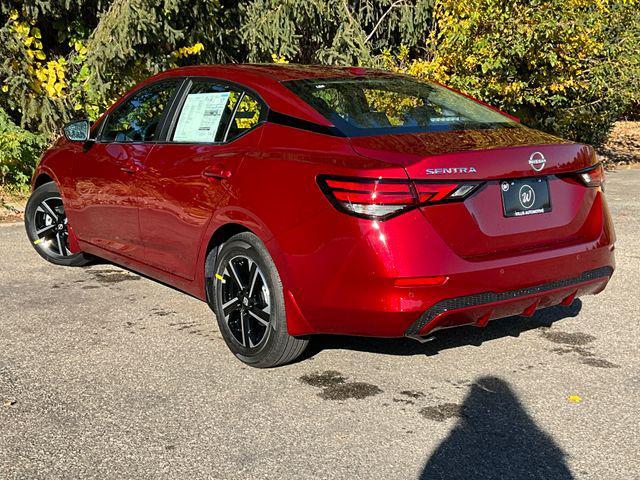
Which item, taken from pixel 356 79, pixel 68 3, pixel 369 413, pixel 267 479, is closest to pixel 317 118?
pixel 356 79

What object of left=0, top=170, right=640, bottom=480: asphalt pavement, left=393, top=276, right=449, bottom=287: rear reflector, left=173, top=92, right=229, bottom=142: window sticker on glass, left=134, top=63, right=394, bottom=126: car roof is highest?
left=134, top=63, right=394, bottom=126: car roof

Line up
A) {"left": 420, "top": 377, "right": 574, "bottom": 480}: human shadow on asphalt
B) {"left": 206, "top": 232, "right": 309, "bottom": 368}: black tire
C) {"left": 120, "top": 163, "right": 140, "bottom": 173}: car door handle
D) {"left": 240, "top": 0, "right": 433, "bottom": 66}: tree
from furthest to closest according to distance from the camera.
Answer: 1. {"left": 240, "top": 0, "right": 433, "bottom": 66}: tree
2. {"left": 120, "top": 163, "right": 140, "bottom": 173}: car door handle
3. {"left": 206, "top": 232, "right": 309, "bottom": 368}: black tire
4. {"left": 420, "top": 377, "right": 574, "bottom": 480}: human shadow on asphalt

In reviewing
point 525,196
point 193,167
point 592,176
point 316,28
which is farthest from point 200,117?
point 316,28

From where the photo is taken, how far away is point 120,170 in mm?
5820

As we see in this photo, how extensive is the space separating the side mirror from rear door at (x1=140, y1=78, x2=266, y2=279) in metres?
1.05

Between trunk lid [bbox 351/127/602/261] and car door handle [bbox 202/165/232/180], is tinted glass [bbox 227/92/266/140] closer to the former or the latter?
car door handle [bbox 202/165/232/180]

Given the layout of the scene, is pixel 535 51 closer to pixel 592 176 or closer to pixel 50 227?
pixel 50 227

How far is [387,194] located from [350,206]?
19 centimetres

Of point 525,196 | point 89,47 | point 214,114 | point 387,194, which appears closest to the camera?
point 387,194

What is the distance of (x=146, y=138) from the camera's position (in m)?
5.68

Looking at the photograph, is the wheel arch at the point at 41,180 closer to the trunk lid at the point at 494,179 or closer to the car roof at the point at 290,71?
the car roof at the point at 290,71

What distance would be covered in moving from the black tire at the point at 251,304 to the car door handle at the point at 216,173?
0.34m

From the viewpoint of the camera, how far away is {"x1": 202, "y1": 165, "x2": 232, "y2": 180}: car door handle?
4.76 meters

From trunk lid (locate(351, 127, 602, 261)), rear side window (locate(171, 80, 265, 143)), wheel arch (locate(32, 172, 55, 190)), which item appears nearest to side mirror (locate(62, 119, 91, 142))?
wheel arch (locate(32, 172, 55, 190))
